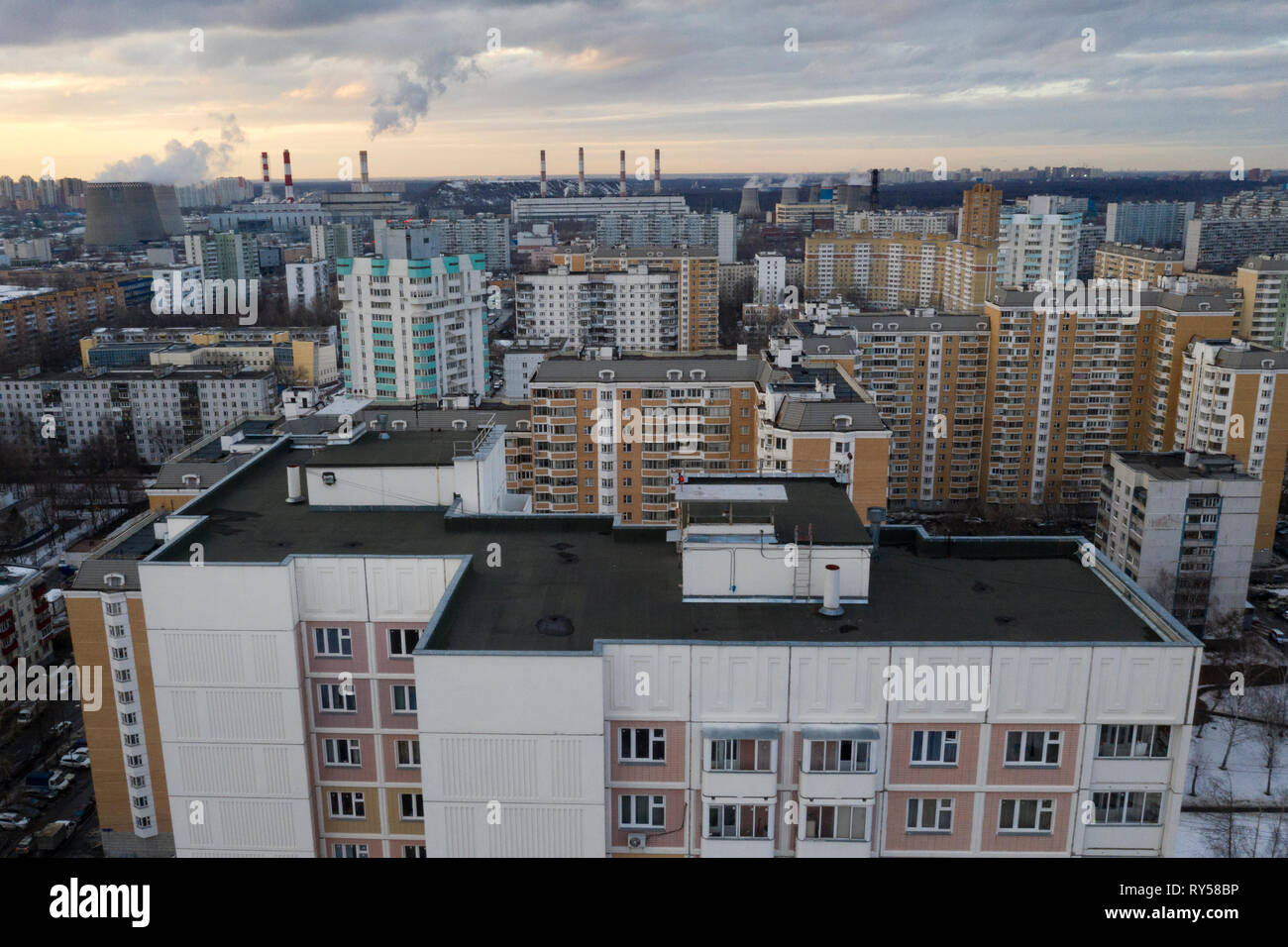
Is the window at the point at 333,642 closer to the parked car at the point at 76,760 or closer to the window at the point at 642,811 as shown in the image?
the window at the point at 642,811

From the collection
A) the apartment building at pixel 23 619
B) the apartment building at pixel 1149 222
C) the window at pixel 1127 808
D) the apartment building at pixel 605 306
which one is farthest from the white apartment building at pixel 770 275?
the window at pixel 1127 808

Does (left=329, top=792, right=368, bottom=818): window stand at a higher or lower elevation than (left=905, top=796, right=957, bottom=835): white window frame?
lower

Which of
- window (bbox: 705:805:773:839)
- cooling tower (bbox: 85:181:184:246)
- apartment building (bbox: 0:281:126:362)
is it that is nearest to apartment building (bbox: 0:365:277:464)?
→ apartment building (bbox: 0:281:126:362)

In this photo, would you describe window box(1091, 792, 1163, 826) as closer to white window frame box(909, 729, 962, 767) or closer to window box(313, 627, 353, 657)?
white window frame box(909, 729, 962, 767)

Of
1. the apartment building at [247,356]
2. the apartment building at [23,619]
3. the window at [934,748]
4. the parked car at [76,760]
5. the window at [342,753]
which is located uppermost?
the window at [934,748]

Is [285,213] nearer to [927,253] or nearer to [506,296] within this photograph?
[506,296]
